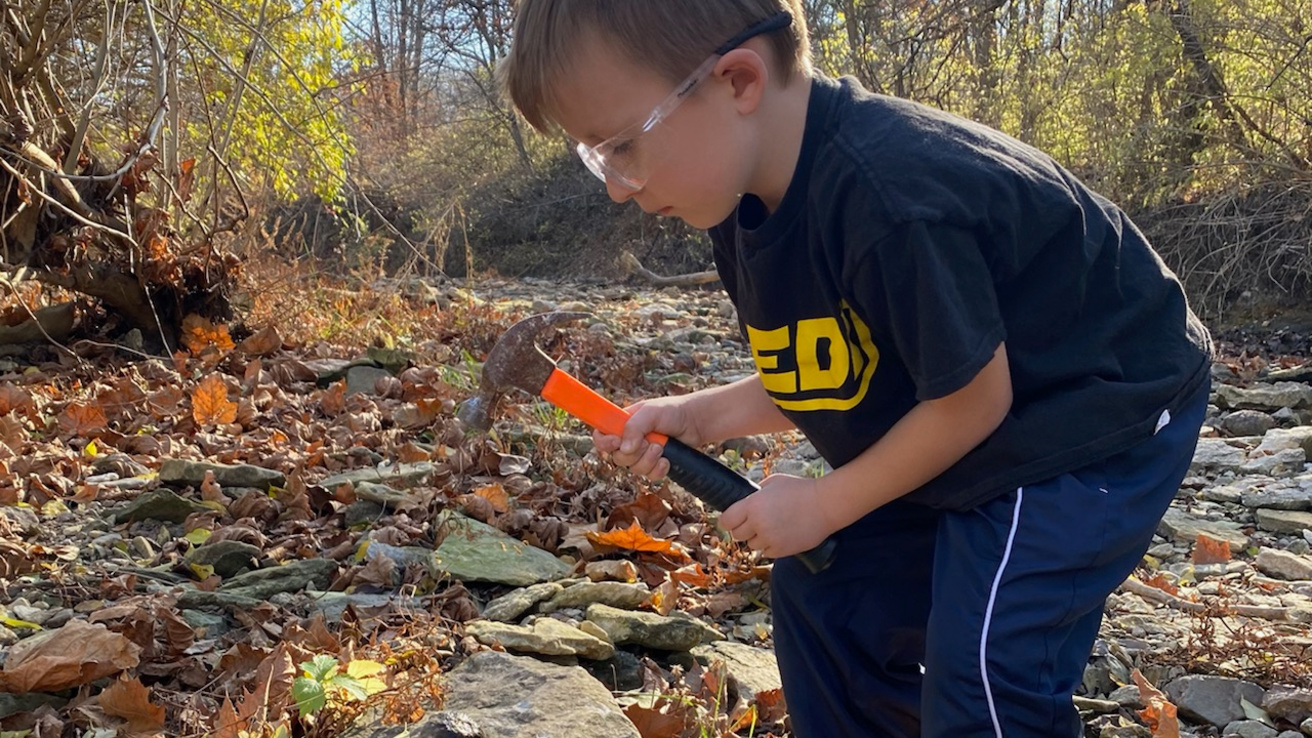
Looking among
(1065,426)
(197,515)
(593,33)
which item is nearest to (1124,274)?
(1065,426)

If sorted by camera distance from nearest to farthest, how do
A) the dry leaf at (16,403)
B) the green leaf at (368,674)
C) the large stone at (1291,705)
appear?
the green leaf at (368,674) < the large stone at (1291,705) < the dry leaf at (16,403)

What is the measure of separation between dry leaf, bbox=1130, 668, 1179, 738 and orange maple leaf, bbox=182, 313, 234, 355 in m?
5.03

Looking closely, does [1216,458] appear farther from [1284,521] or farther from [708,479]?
[708,479]

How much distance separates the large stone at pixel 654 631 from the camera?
2580 mm

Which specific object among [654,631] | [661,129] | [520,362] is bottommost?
[654,631]

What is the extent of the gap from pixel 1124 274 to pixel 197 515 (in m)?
2.77

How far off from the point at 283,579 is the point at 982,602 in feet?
Answer: 6.31

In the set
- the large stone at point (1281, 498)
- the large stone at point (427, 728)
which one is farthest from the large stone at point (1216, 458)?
the large stone at point (427, 728)

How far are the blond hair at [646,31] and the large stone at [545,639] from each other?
4.16ft

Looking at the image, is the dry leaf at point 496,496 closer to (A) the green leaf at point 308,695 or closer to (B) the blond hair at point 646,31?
(A) the green leaf at point 308,695

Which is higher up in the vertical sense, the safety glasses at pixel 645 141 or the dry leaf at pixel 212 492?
the safety glasses at pixel 645 141

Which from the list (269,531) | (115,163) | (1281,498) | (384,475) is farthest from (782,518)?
(115,163)

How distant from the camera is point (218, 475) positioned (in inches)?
140

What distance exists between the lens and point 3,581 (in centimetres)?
274
